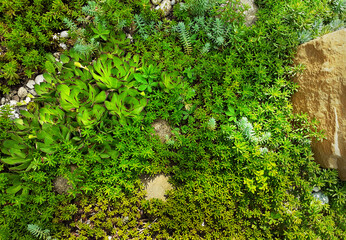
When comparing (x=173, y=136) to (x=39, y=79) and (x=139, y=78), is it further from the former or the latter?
(x=39, y=79)

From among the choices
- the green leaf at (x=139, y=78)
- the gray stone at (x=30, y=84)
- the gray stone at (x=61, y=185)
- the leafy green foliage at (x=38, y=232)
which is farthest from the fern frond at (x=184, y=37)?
the leafy green foliage at (x=38, y=232)

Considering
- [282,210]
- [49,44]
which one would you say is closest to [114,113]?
[49,44]

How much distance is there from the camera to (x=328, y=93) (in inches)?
168

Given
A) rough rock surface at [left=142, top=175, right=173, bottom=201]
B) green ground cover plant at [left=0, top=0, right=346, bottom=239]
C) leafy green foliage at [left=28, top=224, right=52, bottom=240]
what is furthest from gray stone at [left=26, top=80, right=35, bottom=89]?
rough rock surface at [left=142, top=175, right=173, bottom=201]

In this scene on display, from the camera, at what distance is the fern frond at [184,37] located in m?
4.66

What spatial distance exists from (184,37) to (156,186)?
2.82 m

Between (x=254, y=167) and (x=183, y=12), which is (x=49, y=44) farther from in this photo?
(x=254, y=167)

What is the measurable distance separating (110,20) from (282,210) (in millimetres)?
4624

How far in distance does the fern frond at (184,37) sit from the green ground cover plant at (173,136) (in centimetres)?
2

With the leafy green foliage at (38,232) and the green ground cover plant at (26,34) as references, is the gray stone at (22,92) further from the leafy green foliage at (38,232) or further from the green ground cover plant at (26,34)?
the leafy green foliage at (38,232)

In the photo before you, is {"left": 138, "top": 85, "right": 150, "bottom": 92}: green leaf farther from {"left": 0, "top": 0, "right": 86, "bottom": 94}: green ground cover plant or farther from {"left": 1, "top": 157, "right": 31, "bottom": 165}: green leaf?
{"left": 1, "top": 157, "right": 31, "bottom": 165}: green leaf

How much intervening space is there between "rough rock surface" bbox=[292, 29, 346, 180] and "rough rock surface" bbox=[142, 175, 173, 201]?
2774mm

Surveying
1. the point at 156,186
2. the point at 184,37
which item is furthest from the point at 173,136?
the point at 184,37

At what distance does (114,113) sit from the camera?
13.6 feet
